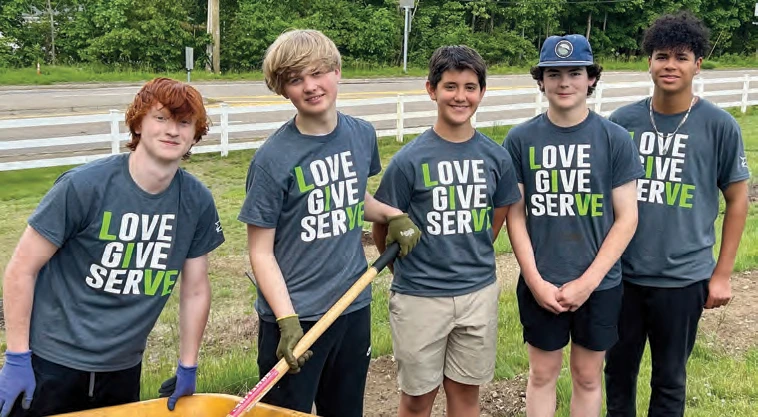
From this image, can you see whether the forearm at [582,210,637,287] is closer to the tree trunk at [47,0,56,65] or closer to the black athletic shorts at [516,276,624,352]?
the black athletic shorts at [516,276,624,352]

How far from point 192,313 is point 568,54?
71.5 inches

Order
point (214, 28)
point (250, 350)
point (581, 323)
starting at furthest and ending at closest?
point (214, 28)
point (250, 350)
point (581, 323)

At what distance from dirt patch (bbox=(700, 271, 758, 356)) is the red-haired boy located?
3599 mm

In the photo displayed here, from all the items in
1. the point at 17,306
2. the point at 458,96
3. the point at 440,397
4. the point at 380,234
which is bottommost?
the point at 440,397

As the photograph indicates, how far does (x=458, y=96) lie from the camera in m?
3.09

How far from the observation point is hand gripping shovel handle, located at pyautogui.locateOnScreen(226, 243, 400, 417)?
257 cm

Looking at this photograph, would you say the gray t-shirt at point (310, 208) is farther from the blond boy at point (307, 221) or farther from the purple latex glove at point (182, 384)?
the purple latex glove at point (182, 384)

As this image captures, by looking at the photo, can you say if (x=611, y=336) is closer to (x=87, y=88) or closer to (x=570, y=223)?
(x=570, y=223)

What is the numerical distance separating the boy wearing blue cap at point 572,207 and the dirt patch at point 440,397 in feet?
2.98

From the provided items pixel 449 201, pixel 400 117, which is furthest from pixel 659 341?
pixel 400 117

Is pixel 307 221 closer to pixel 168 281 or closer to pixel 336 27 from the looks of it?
pixel 168 281

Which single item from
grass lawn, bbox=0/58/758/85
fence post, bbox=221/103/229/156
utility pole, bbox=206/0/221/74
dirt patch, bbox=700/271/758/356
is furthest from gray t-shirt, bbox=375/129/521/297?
utility pole, bbox=206/0/221/74

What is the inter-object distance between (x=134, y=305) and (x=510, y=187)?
5.05 ft

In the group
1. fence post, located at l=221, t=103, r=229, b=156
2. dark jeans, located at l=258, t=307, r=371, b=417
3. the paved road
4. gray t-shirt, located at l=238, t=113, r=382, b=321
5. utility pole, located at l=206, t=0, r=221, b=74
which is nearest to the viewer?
gray t-shirt, located at l=238, t=113, r=382, b=321
